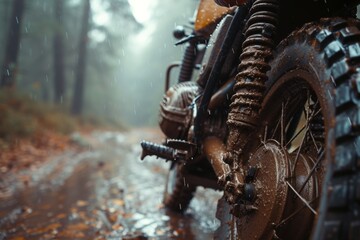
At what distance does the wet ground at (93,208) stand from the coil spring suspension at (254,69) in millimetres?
1687

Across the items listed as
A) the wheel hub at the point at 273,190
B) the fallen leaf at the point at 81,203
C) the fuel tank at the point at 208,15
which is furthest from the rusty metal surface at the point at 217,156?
the fallen leaf at the point at 81,203

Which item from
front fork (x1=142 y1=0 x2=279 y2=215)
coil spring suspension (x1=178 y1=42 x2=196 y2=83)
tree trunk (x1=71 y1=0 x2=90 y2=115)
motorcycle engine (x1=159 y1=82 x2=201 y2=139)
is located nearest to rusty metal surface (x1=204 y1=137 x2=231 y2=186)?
front fork (x1=142 y1=0 x2=279 y2=215)

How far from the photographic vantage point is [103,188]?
16.5 feet

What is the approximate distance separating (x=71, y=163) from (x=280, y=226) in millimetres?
6727

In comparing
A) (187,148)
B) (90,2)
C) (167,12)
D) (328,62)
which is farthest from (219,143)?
(167,12)

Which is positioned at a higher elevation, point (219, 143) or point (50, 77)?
point (219, 143)

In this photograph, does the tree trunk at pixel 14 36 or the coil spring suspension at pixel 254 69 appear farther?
the tree trunk at pixel 14 36

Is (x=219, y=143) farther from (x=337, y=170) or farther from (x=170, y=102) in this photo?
(x=337, y=170)

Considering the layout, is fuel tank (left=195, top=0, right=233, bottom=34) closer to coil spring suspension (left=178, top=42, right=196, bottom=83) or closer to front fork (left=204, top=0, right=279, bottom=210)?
coil spring suspension (left=178, top=42, right=196, bottom=83)

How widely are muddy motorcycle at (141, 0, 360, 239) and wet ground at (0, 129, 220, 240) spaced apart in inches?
45.9

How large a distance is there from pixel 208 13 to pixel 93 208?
266 centimetres

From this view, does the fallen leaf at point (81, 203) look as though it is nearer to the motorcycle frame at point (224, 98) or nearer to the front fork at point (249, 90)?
the motorcycle frame at point (224, 98)

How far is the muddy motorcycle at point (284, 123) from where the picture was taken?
1083mm

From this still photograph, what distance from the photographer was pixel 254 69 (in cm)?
162
